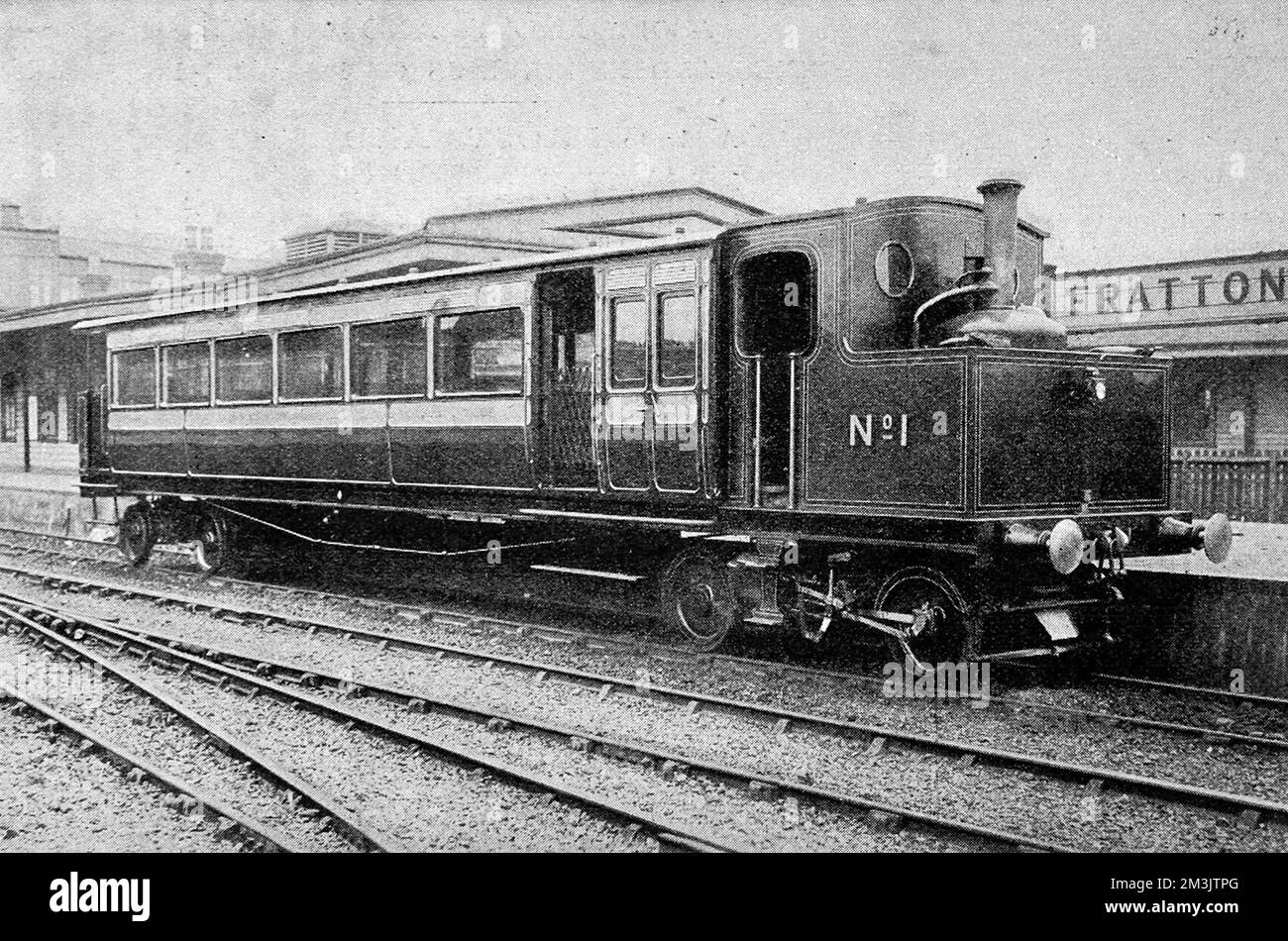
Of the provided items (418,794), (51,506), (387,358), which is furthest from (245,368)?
(51,506)

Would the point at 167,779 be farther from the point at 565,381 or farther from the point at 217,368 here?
the point at 217,368

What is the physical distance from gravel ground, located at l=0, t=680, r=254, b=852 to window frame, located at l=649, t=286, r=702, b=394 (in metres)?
4.21

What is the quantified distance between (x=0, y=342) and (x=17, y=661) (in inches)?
585

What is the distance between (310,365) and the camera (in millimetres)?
10703

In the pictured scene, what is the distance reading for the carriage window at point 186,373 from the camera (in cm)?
1212

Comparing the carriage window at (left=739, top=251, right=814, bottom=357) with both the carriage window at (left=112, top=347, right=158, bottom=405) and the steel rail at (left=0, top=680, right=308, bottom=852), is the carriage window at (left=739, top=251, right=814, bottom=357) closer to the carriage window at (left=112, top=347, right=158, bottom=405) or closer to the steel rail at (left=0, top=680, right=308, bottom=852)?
the steel rail at (left=0, top=680, right=308, bottom=852)

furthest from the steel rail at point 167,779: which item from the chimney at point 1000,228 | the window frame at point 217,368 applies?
the chimney at point 1000,228

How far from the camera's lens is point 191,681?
762 cm

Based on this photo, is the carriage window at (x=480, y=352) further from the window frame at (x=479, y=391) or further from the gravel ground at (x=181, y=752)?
the gravel ground at (x=181, y=752)

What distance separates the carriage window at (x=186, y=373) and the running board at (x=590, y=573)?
5.10 m

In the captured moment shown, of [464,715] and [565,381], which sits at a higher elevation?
[565,381]

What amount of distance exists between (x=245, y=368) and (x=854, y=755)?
8.64m

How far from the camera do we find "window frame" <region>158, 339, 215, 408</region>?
39.3 ft
